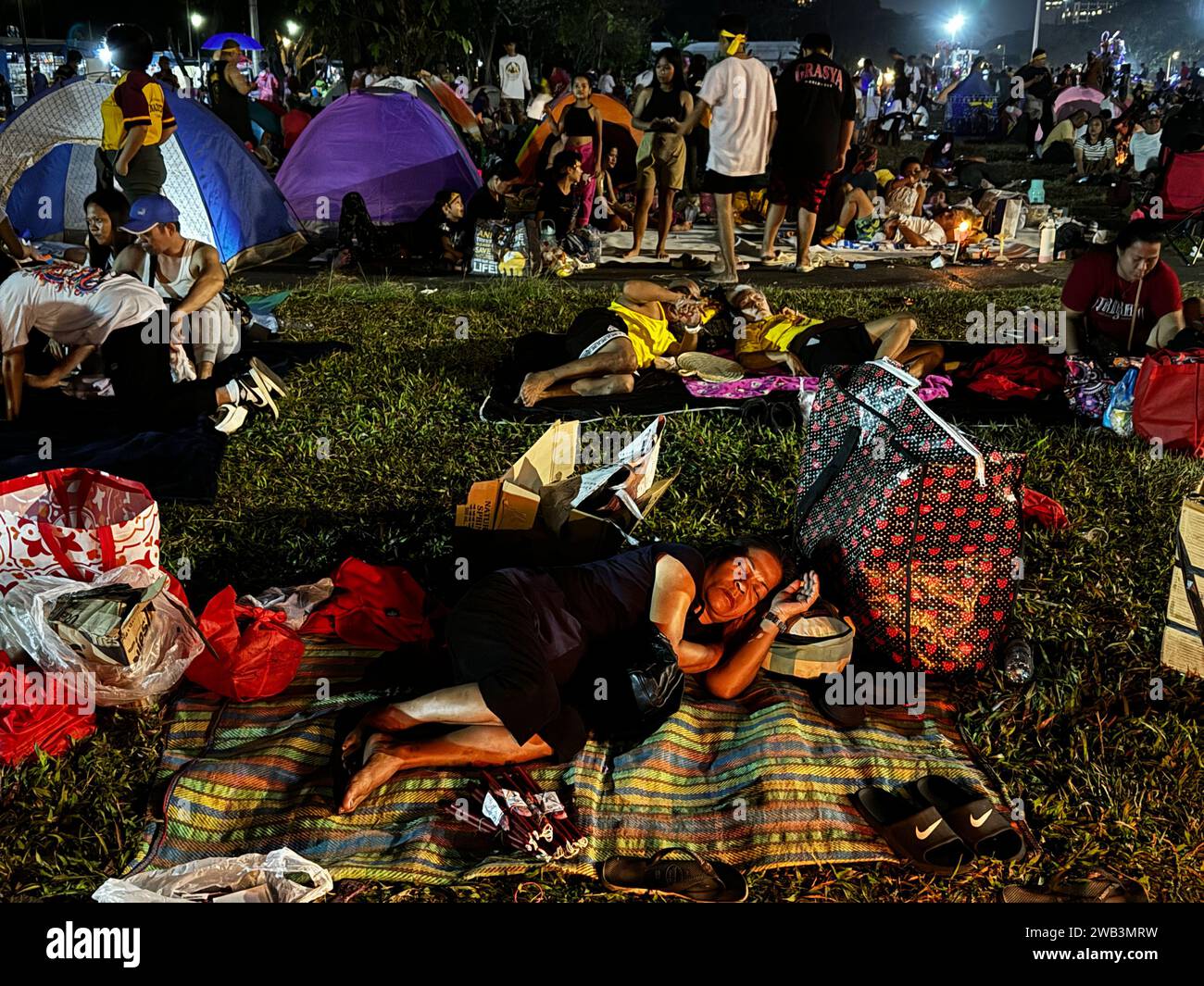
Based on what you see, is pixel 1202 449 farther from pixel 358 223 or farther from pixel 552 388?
pixel 358 223

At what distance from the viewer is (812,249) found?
34.5 ft

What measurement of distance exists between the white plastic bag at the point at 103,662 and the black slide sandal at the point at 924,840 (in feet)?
6.87

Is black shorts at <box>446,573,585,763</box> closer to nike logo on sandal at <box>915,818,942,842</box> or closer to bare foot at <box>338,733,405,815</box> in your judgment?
bare foot at <box>338,733,405,815</box>

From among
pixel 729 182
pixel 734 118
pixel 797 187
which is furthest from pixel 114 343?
pixel 797 187

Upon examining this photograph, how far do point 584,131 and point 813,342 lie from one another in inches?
227

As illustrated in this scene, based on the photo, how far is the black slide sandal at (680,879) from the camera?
2.63 metres

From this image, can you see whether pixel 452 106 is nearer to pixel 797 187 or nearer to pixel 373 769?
pixel 797 187

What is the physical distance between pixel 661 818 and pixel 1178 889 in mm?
1309

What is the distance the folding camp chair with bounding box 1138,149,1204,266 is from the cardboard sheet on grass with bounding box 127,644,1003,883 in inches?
345

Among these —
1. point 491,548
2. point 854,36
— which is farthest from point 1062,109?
point 854,36

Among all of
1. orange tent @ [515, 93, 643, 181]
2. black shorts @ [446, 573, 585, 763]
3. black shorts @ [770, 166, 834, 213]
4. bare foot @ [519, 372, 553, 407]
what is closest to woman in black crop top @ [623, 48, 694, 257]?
black shorts @ [770, 166, 834, 213]

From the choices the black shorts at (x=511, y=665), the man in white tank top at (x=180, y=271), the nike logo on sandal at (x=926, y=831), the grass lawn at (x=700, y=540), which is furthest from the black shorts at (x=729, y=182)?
the nike logo on sandal at (x=926, y=831)

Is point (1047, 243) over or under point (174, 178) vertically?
under

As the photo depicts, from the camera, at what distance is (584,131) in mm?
10727
